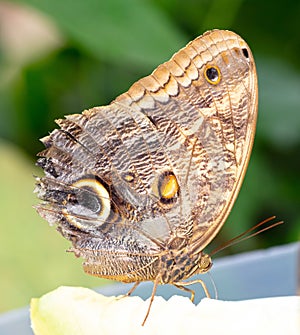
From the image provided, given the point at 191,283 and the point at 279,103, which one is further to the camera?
the point at 279,103

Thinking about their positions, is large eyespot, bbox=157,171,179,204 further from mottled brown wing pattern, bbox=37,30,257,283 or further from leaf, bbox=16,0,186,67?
leaf, bbox=16,0,186,67

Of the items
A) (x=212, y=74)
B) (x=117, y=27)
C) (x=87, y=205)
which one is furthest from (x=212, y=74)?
(x=117, y=27)

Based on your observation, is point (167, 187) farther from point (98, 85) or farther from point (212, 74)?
point (98, 85)

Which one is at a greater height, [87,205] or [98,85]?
[98,85]

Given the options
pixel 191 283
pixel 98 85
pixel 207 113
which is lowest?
pixel 191 283

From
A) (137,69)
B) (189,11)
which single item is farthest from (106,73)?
(189,11)

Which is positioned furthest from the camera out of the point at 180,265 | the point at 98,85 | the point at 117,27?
the point at 98,85

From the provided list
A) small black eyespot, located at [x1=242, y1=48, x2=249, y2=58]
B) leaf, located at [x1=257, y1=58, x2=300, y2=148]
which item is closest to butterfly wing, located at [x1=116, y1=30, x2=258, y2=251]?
small black eyespot, located at [x1=242, y1=48, x2=249, y2=58]

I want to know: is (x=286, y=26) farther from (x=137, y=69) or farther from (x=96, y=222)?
(x=96, y=222)
